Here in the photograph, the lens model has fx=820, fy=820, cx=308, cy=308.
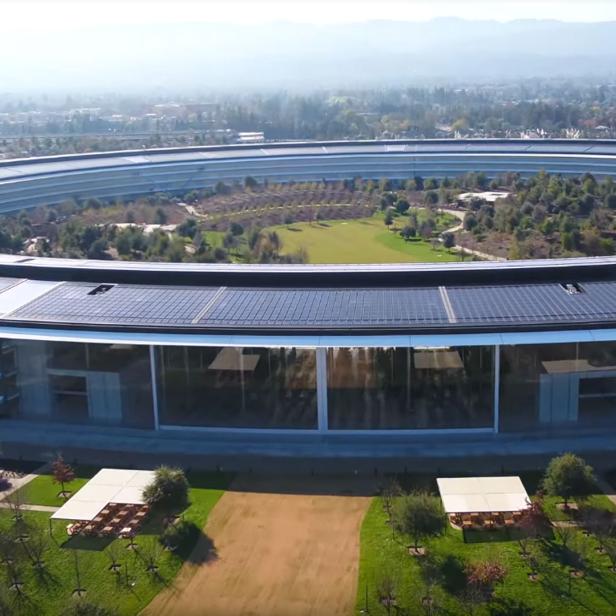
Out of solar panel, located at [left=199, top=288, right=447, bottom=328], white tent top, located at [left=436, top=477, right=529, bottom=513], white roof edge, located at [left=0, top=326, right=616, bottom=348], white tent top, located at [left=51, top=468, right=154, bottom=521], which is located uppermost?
solar panel, located at [left=199, top=288, right=447, bottom=328]

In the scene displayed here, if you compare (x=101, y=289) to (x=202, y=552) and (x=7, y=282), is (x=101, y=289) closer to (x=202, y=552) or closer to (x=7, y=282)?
(x=7, y=282)

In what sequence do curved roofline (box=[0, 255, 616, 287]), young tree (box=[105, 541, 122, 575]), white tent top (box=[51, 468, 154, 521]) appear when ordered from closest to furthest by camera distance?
young tree (box=[105, 541, 122, 575]), white tent top (box=[51, 468, 154, 521]), curved roofline (box=[0, 255, 616, 287])

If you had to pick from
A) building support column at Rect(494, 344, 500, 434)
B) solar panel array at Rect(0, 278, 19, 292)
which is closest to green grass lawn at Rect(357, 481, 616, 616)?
building support column at Rect(494, 344, 500, 434)

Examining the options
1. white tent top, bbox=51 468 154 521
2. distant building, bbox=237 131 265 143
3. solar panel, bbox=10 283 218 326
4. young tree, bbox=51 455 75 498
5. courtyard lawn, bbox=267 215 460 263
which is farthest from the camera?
distant building, bbox=237 131 265 143

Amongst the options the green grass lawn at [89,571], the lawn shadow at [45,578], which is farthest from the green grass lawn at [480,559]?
the lawn shadow at [45,578]

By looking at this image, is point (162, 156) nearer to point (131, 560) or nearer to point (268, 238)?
point (268, 238)

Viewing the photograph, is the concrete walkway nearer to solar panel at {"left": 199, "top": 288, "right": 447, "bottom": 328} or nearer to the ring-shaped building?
the ring-shaped building
